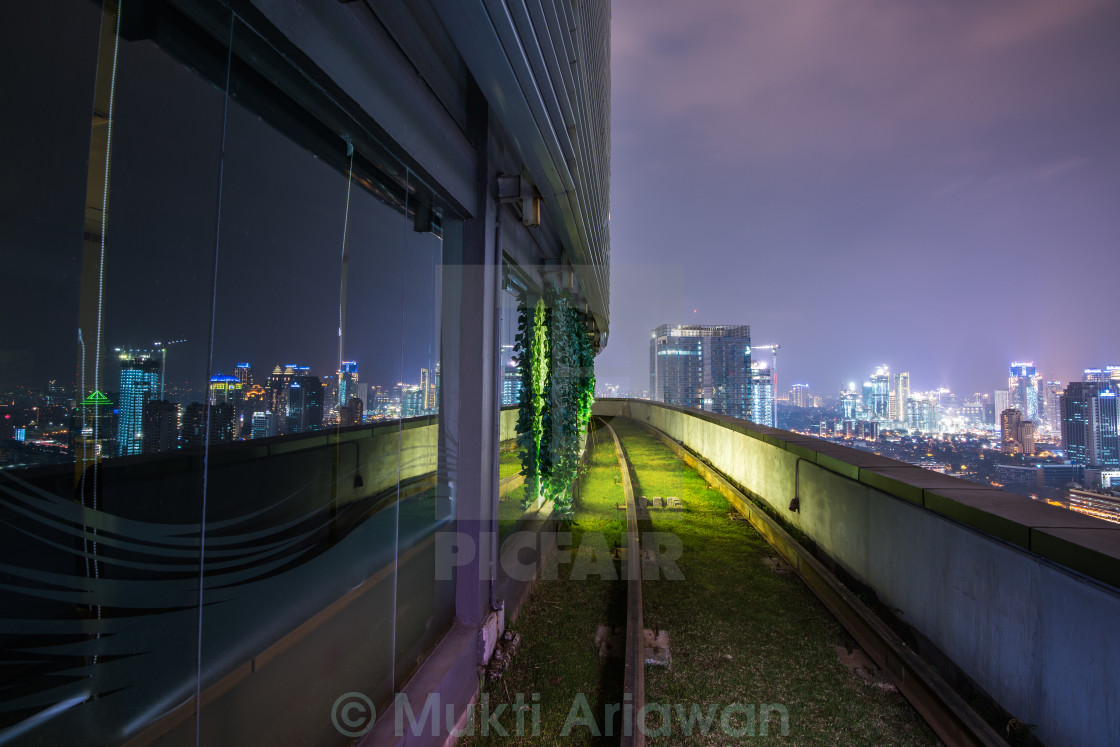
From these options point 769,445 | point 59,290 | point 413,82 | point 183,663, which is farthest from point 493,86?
point 769,445

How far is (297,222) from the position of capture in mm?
2369

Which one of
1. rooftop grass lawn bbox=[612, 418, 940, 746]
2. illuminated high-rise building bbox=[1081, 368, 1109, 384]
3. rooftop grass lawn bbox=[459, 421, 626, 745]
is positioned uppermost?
illuminated high-rise building bbox=[1081, 368, 1109, 384]

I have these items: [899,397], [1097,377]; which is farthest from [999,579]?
[899,397]

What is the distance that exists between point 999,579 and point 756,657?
128 centimetres

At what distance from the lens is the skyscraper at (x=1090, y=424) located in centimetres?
753

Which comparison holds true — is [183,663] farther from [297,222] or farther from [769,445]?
[769,445]

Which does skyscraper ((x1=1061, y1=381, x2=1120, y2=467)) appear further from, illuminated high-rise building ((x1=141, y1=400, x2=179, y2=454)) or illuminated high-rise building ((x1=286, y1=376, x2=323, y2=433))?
illuminated high-rise building ((x1=141, y1=400, x2=179, y2=454))

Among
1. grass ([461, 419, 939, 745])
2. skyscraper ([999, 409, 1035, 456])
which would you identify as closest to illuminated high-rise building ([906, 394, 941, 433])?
skyscraper ([999, 409, 1035, 456])

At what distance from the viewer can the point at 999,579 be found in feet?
6.62

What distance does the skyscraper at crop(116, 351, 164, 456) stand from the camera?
1.40 meters

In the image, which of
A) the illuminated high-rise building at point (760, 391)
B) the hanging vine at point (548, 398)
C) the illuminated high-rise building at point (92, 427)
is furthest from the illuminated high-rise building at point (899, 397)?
the illuminated high-rise building at point (92, 427)

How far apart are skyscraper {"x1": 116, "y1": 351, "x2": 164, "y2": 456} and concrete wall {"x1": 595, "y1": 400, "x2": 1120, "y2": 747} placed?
3275 millimetres

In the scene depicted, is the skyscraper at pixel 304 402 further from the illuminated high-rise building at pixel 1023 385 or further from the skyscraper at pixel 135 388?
the illuminated high-rise building at pixel 1023 385

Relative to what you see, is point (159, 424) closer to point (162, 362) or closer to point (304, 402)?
point (162, 362)
